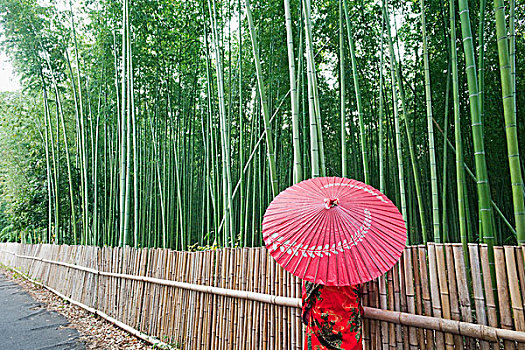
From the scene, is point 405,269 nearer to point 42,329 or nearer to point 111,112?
point 42,329

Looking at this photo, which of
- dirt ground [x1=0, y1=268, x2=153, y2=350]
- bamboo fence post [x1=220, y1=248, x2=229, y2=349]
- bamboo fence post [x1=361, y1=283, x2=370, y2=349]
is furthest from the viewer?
dirt ground [x1=0, y1=268, x2=153, y2=350]

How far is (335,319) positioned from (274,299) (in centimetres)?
60

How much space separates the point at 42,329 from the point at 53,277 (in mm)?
2245

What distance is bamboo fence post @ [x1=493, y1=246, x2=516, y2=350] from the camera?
4.05 ft

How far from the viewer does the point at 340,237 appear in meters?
1.33

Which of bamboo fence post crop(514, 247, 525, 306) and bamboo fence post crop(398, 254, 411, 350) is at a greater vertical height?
bamboo fence post crop(514, 247, 525, 306)

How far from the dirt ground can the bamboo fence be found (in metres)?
0.08

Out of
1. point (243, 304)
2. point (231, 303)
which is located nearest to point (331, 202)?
point (243, 304)

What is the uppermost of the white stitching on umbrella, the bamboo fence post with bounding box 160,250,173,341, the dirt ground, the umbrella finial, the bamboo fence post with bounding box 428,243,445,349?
the umbrella finial

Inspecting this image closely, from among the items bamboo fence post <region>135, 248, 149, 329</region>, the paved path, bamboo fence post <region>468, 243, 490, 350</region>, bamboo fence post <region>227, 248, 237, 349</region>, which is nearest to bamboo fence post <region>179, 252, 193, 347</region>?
bamboo fence post <region>227, 248, 237, 349</region>

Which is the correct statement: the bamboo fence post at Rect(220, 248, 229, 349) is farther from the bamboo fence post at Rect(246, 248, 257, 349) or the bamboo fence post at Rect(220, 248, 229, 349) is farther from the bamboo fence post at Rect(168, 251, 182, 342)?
the bamboo fence post at Rect(168, 251, 182, 342)

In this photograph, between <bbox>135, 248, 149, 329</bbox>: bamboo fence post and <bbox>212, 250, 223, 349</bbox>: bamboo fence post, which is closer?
<bbox>212, 250, 223, 349</bbox>: bamboo fence post

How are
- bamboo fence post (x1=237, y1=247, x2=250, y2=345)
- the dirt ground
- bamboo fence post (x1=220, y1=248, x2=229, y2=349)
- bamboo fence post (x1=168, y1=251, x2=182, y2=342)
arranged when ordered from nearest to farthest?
bamboo fence post (x1=237, y1=247, x2=250, y2=345), bamboo fence post (x1=220, y1=248, x2=229, y2=349), bamboo fence post (x1=168, y1=251, x2=182, y2=342), the dirt ground

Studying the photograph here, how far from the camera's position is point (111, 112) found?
Answer: 224 inches
